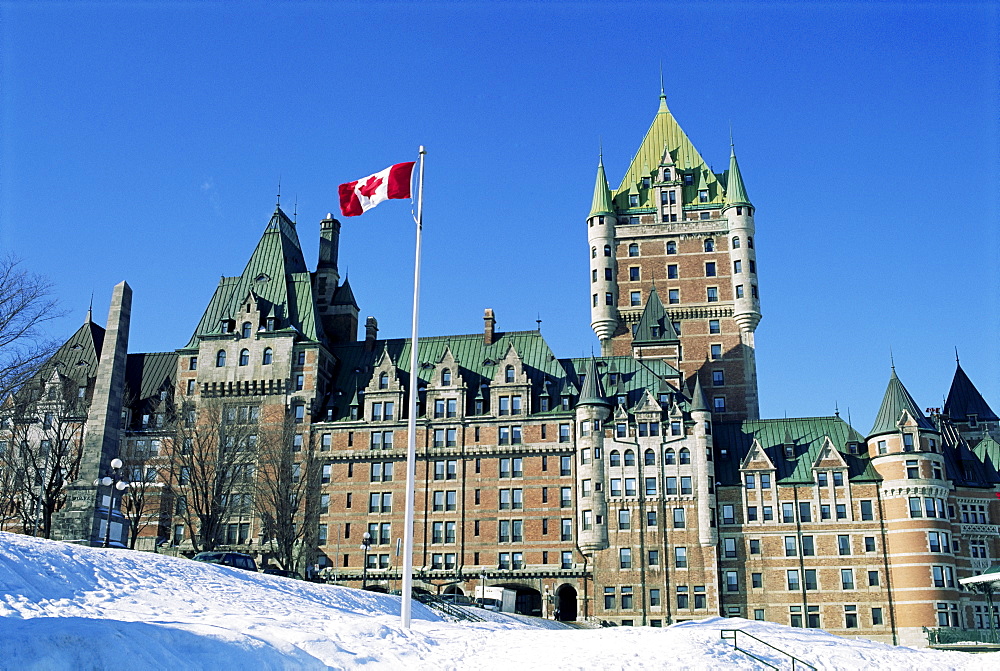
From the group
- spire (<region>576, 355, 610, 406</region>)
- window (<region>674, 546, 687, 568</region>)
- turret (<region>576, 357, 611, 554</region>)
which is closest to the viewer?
window (<region>674, 546, 687, 568</region>)

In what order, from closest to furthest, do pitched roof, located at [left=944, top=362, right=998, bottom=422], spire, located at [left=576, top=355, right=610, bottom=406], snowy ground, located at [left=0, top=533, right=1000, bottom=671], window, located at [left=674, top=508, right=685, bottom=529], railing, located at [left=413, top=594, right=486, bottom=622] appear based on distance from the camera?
snowy ground, located at [left=0, top=533, right=1000, bottom=671], railing, located at [left=413, top=594, right=486, bottom=622], window, located at [left=674, top=508, right=685, bottom=529], spire, located at [left=576, top=355, right=610, bottom=406], pitched roof, located at [left=944, top=362, right=998, bottom=422]

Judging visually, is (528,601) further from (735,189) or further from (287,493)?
(735,189)

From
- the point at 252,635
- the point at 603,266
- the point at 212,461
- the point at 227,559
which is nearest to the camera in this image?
the point at 252,635

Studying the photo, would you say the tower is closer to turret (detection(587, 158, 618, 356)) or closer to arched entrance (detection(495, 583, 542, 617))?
turret (detection(587, 158, 618, 356))

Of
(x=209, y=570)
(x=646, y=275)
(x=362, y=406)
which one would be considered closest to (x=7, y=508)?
(x=362, y=406)

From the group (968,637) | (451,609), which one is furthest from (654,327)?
(451,609)

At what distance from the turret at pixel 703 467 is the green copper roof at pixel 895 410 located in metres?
13.1

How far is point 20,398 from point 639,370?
5086 centimetres

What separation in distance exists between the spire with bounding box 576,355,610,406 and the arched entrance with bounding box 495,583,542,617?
1546cm

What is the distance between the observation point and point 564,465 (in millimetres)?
83188

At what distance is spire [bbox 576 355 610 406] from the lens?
273ft

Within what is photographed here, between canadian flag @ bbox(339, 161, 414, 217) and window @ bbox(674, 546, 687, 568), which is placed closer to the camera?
canadian flag @ bbox(339, 161, 414, 217)

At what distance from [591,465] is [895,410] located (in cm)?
2408

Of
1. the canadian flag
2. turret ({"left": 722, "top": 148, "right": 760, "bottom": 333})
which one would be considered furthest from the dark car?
A: turret ({"left": 722, "top": 148, "right": 760, "bottom": 333})
